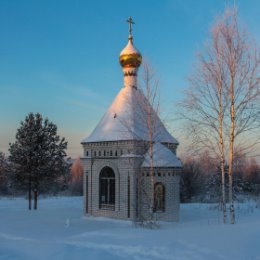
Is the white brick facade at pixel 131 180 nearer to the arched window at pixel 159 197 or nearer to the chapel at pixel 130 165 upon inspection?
the chapel at pixel 130 165

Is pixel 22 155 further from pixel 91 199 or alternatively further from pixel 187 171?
pixel 187 171

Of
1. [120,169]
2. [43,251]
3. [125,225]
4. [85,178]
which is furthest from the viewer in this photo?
[85,178]

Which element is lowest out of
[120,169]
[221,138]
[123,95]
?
[120,169]

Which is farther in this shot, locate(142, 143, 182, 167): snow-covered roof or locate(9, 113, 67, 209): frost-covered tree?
locate(9, 113, 67, 209): frost-covered tree

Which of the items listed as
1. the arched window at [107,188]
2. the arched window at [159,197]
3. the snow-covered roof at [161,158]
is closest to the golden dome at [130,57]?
the snow-covered roof at [161,158]

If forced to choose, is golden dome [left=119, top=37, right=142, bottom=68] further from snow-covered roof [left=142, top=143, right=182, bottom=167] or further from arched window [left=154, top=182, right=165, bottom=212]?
arched window [left=154, top=182, right=165, bottom=212]

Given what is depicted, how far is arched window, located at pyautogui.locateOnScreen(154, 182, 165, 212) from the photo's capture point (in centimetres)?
1637

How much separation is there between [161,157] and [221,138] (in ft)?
13.5

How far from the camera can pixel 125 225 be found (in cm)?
1538

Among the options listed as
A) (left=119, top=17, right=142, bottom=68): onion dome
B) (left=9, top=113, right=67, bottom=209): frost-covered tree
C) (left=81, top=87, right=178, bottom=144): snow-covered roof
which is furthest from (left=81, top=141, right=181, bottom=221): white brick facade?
(left=9, top=113, right=67, bottom=209): frost-covered tree

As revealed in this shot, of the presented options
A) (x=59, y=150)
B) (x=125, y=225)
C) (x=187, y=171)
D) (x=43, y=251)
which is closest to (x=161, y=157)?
(x=125, y=225)

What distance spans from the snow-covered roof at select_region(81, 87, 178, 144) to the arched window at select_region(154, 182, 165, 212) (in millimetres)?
2144

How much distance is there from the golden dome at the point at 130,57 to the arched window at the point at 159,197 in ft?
20.7

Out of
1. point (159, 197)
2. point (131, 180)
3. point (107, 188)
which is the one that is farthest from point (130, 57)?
point (159, 197)
